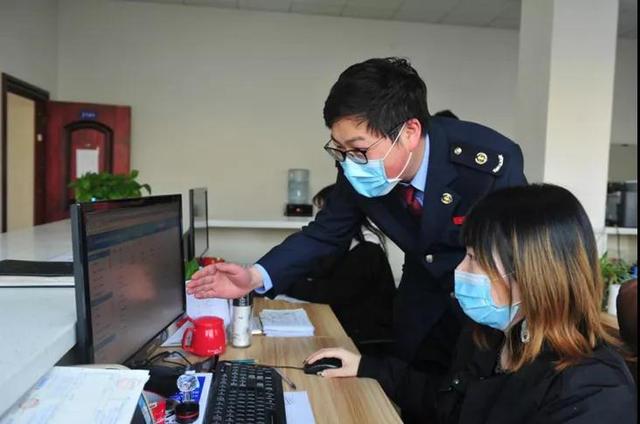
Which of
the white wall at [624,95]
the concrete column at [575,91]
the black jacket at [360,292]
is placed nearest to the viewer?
the black jacket at [360,292]

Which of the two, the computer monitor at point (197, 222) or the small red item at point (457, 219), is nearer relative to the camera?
the small red item at point (457, 219)

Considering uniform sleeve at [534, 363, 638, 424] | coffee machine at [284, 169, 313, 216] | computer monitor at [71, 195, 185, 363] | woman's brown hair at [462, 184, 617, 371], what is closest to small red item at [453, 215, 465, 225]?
woman's brown hair at [462, 184, 617, 371]

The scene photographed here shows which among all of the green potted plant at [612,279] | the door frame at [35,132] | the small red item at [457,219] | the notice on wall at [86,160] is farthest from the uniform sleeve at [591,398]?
the notice on wall at [86,160]

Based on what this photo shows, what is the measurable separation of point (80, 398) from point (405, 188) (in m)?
0.97

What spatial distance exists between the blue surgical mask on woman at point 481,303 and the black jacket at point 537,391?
9cm

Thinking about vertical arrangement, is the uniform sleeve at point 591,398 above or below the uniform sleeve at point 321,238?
below

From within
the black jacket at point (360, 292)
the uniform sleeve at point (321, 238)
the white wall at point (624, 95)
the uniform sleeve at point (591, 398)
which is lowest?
the black jacket at point (360, 292)

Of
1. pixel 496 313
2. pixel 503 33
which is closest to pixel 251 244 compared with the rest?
pixel 496 313

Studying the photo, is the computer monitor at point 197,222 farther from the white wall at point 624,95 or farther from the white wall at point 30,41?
the white wall at point 624,95

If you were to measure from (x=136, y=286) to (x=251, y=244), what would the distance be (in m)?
2.57

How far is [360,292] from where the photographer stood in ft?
6.97

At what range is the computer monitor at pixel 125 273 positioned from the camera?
2.44 ft

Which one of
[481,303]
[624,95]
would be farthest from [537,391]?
[624,95]

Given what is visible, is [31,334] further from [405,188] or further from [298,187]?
[298,187]
